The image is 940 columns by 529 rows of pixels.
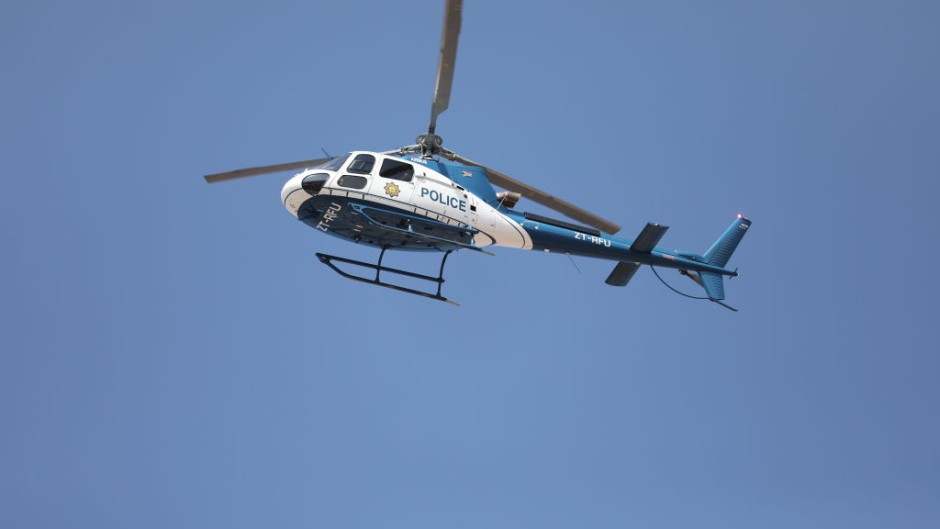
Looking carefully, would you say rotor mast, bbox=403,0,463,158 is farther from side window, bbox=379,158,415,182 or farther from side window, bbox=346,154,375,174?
side window, bbox=346,154,375,174

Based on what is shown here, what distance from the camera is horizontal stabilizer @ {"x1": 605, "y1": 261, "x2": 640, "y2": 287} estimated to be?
45.6 ft

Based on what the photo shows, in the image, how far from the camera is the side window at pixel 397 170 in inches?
452

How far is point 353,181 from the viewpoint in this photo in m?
11.2

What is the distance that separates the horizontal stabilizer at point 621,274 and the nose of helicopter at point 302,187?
504 cm

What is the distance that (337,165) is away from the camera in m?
11.4

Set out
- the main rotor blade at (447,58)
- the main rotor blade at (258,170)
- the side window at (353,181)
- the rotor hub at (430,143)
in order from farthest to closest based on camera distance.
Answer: the rotor hub at (430,143) → the main rotor blade at (258,170) → the side window at (353,181) → the main rotor blade at (447,58)

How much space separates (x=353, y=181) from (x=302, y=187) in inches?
25.5

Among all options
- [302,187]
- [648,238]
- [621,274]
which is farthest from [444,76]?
[621,274]

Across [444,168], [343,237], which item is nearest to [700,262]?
[444,168]

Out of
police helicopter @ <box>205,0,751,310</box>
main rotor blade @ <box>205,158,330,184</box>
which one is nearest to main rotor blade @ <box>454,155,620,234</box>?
police helicopter @ <box>205,0,751,310</box>

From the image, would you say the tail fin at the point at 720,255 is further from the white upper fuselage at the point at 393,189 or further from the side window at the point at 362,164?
the side window at the point at 362,164

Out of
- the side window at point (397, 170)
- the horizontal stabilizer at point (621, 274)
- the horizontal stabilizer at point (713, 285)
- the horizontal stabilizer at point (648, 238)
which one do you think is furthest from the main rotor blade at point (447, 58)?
the horizontal stabilizer at point (713, 285)

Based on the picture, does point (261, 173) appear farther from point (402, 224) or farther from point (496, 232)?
point (496, 232)

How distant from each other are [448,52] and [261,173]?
3225 mm
